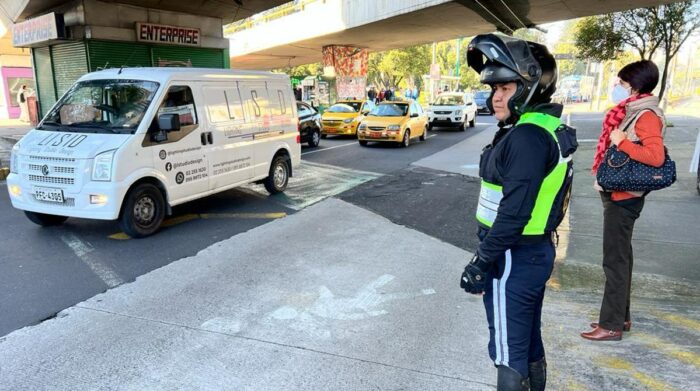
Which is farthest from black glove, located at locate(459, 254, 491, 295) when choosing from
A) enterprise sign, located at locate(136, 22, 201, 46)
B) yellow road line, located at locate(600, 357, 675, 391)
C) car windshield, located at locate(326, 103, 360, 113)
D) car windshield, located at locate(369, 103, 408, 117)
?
car windshield, located at locate(326, 103, 360, 113)

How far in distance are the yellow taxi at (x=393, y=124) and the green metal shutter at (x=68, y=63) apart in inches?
333

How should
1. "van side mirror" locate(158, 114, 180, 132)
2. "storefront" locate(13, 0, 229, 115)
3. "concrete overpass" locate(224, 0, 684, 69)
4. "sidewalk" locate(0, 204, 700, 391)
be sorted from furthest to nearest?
"concrete overpass" locate(224, 0, 684, 69) < "storefront" locate(13, 0, 229, 115) < "van side mirror" locate(158, 114, 180, 132) < "sidewalk" locate(0, 204, 700, 391)

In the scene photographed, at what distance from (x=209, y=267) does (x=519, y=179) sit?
397 centimetres

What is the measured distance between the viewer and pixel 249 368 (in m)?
3.34

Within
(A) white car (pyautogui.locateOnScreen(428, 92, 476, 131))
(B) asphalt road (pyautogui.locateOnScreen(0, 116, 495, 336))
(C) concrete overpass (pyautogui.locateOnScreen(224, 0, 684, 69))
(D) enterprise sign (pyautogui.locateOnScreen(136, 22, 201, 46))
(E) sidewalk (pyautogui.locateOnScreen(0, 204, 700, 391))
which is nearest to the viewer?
(E) sidewalk (pyautogui.locateOnScreen(0, 204, 700, 391))

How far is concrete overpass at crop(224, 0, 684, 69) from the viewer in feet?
58.2

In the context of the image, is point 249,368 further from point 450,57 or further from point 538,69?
point 450,57

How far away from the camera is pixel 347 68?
97.9 ft

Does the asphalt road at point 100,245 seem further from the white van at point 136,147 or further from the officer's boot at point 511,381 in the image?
the officer's boot at point 511,381

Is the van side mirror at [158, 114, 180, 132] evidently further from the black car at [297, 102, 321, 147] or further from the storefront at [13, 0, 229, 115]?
the black car at [297, 102, 321, 147]

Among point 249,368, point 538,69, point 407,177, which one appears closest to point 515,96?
point 538,69

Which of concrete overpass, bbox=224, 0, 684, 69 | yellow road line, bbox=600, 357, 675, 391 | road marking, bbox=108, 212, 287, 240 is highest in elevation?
concrete overpass, bbox=224, 0, 684, 69

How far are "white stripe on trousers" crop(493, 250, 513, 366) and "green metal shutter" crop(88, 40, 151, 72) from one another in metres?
13.2

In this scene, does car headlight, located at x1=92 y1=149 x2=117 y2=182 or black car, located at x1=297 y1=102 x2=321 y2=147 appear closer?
car headlight, located at x1=92 y1=149 x2=117 y2=182
